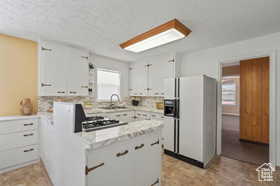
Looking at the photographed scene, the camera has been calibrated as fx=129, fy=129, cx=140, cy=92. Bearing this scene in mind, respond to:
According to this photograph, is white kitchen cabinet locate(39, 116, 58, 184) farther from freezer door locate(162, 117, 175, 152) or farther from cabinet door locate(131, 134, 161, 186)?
freezer door locate(162, 117, 175, 152)

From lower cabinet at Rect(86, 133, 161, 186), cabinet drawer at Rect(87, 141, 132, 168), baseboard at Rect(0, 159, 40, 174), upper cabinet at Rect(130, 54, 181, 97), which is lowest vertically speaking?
baseboard at Rect(0, 159, 40, 174)

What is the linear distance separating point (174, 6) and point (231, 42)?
1911 millimetres

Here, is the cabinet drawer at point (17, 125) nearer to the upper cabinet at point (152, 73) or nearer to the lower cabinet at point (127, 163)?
the lower cabinet at point (127, 163)

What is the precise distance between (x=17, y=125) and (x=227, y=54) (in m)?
4.41

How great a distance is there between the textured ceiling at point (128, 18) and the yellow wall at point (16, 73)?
0.28 metres

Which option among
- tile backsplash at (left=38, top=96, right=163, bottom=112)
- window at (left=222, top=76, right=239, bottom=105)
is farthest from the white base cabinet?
window at (left=222, top=76, right=239, bottom=105)

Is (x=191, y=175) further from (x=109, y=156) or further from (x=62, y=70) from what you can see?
(x=62, y=70)

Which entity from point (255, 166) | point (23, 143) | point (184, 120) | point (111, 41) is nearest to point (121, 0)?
point (111, 41)

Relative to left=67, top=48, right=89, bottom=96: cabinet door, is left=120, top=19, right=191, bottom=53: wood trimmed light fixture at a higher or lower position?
higher

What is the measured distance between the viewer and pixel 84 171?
0.91 meters

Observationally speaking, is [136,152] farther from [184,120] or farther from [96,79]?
[96,79]

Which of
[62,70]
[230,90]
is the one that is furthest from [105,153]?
[230,90]

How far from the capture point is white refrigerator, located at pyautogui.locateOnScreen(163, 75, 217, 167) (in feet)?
7.93

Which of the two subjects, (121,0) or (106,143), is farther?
(121,0)
